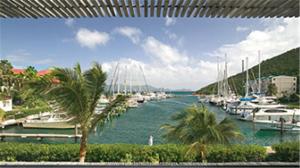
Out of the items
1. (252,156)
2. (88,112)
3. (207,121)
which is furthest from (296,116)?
(88,112)

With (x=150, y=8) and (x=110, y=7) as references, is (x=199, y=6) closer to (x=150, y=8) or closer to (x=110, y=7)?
(x=150, y=8)

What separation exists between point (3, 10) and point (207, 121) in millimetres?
4760

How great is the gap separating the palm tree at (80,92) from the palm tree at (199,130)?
4.81ft

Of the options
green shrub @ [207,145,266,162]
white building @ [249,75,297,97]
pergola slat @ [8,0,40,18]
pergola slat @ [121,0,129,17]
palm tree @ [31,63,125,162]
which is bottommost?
green shrub @ [207,145,266,162]

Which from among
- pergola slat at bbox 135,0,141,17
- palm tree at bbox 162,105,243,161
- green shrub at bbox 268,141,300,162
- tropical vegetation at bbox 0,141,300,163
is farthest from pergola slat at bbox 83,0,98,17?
green shrub at bbox 268,141,300,162

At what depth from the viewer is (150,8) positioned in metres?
2.20

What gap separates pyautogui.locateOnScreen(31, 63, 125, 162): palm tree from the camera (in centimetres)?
557

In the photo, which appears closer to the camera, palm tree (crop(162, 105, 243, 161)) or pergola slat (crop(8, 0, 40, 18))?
pergola slat (crop(8, 0, 40, 18))

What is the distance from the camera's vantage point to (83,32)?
11.4m

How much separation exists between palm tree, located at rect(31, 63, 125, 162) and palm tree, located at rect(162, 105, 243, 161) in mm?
1467

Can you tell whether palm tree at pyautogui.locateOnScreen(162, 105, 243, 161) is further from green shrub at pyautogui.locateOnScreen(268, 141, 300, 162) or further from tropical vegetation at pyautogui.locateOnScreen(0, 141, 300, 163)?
green shrub at pyautogui.locateOnScreen(268, 141, 300, 162)

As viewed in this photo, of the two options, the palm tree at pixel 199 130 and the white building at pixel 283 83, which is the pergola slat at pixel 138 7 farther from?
the white building at pixel 283 83

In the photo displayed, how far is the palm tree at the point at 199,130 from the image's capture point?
5.89 meters

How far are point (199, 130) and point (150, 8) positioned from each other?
14.0ft
